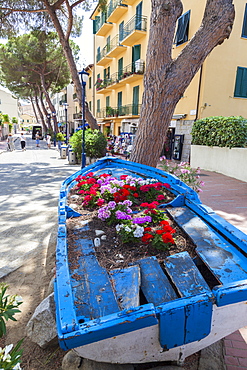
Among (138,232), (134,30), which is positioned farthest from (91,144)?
(138,232)

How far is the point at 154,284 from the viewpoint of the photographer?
1787 millimetres

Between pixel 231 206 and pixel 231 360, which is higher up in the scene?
pixel 231 206

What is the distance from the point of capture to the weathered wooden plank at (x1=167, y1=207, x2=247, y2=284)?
1.80 m

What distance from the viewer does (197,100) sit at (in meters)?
13.4

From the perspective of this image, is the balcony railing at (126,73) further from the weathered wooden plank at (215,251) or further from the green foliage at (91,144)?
the weathered wooden plank at (215,251)

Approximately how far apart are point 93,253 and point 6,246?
260 centimetres

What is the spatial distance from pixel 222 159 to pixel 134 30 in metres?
12.7

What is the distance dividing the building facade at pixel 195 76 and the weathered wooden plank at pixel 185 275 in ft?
42.2

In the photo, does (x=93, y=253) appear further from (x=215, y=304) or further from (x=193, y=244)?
(x=215, y=304)

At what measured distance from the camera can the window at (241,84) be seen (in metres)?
13.6

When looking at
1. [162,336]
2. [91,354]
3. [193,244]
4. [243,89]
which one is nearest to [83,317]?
[91,354]

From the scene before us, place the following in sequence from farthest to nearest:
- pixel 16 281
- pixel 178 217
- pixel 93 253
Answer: pixel 16 281 < pixel 178 217 < pixel 93 253

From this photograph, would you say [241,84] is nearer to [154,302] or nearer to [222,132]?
[222,132]

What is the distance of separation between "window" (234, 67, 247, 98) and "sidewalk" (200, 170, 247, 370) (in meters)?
6.37
